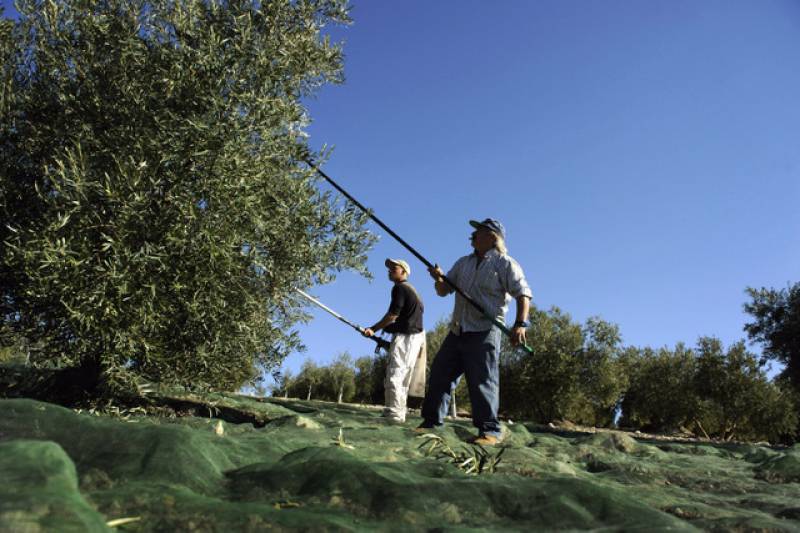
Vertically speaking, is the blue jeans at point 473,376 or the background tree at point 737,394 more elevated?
the background tree at point 737,394

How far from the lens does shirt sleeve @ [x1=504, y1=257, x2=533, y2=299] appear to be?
27.7 feet

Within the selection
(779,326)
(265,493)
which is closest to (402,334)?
(265,493)

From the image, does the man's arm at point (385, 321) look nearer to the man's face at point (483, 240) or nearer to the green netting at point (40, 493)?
the man's face at point (483, 240)

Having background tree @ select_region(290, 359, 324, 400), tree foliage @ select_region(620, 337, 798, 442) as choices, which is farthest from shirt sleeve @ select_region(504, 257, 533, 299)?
background tree @ select_region(290, 359, 324, 400)

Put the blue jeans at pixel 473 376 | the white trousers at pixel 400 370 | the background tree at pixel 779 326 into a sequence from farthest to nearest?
1. the background tree at pixel 779 326
2. the white trousers at pixel 400 370
3. the blue jeans at pixel 473 376

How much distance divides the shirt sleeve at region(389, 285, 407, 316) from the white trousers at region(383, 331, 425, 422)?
1.70 feet

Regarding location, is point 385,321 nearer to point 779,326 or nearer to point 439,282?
point 439,282

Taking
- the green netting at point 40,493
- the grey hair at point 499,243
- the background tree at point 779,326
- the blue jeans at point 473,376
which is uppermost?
the background tree at point 779,326

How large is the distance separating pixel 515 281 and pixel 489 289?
1.41ft

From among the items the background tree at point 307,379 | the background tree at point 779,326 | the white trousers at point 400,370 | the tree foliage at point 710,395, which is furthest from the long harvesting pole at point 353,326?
→ the background tree at point 307,379

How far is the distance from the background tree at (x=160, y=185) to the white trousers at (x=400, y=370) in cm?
239

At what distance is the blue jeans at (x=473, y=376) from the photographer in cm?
811

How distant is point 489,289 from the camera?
28.7 feet

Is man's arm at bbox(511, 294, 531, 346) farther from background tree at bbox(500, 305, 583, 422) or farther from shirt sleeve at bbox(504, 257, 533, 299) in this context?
background tree at bbox(500, 305, 583, 422)
